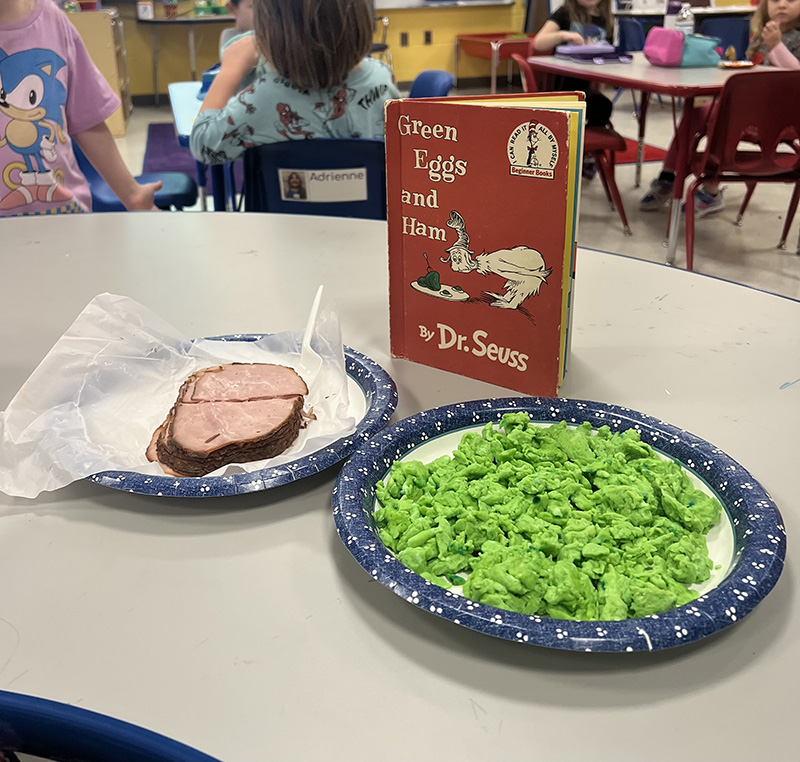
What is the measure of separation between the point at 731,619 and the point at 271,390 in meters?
0.42

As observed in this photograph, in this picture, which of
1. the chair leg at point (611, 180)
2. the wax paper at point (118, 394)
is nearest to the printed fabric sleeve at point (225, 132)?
the wax paper at point (118, 394)

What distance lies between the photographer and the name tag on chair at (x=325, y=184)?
1.72 metres

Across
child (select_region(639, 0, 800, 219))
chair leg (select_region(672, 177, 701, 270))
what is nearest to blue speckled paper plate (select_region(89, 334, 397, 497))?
chair leg (select_region(672, 177, 701, 270))

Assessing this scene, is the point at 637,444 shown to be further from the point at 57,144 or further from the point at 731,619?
the point at 57,144

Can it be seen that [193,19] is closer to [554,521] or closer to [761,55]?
[761,55]

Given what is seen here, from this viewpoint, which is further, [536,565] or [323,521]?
[323,521]

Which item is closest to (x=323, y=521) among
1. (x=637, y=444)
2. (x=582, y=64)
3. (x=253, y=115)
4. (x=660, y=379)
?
(x=637, y=444)

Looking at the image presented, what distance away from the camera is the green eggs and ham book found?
2.27ft

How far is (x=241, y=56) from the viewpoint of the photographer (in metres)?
2.01

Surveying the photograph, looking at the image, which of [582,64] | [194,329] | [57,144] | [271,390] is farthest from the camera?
[582,64]

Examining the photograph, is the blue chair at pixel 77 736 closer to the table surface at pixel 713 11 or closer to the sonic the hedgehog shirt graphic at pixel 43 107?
the sonic the hedgehog shirt graphic at pixel 43 107

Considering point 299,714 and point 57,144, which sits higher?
point 57,144

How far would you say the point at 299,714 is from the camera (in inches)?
17.5

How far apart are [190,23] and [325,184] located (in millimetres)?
5579
